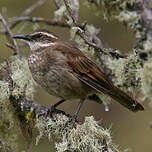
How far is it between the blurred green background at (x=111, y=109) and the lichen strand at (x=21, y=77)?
133 centimetres

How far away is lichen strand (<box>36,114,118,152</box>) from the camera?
356 centimetres

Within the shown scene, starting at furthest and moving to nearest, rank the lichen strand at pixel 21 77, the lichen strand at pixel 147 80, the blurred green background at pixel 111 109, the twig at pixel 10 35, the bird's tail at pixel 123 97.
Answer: the blurred green background at pixel 111 109, the twig at pixel 10 35, the bird's tail at pixel 123 97, the lichen strand at pixel 21 77, the lichen strand at pixel 147 80

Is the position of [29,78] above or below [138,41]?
below

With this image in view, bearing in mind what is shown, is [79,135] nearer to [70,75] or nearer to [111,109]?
[70,75]

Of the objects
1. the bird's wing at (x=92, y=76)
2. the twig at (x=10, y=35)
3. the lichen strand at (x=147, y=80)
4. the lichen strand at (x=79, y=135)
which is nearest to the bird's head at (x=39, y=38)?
the twig at (x=10, y=35)

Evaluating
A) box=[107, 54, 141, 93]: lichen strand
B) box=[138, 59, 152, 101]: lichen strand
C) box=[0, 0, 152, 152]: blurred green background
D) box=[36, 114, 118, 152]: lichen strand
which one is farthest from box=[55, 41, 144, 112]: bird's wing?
box=[138, 59, 152, 101]: lichen strand

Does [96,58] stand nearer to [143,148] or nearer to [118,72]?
[118,72]

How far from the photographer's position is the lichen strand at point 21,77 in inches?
169

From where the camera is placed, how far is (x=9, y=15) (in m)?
6.73

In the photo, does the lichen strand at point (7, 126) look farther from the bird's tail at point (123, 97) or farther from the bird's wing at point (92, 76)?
the bird's tail at point (123, 97)

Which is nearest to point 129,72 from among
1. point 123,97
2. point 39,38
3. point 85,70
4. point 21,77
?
point 123,97

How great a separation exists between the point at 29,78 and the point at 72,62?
Answer: 22.5 inches

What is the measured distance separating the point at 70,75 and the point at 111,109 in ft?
7.48

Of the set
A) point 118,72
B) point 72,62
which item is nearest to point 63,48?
point 72,62
